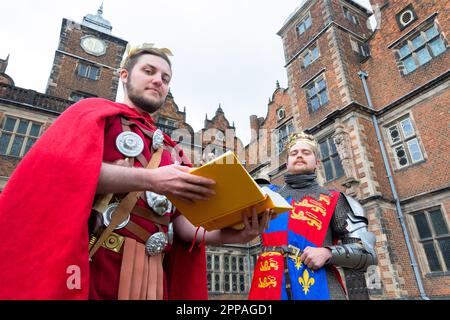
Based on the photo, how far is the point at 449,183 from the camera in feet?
32.8

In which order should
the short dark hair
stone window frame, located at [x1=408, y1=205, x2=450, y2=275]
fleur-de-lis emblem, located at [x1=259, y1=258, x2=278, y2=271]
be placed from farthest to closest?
stone window frame, located at [x1=408, y1=205, x2=450, y2=275]
fleur-de-lis emblem, located at [x1=259, y1=258, x2=278, y2=271]
the short dark hair

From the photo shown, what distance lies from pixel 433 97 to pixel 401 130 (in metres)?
1.63

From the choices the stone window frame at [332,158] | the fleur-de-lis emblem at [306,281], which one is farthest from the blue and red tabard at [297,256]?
the stone window frame at [332,158]

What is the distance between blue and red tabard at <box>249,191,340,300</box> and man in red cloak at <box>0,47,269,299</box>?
34.2 inches

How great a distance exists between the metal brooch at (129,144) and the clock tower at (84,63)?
54.0 ft

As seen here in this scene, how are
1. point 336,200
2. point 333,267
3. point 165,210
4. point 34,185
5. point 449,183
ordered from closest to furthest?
point 34,185 < point 165,210 < point 333,267 < point 336,200 < point 449,183

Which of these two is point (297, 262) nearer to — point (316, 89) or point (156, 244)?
point (156, 244)

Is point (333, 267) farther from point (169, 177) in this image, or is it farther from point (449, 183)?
point (449, 183)

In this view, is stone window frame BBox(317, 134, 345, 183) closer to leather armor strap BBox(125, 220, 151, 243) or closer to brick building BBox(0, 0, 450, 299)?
brick building BBox(0, 0, 450, 299)

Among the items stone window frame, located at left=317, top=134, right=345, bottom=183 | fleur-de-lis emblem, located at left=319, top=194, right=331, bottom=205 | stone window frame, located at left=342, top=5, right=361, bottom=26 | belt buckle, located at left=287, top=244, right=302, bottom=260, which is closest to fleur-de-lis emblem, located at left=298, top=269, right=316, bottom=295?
belt buckle, located at left=287, top=244, right=302, bottom=260


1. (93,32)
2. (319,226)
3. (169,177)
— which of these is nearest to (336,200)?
(319,226)

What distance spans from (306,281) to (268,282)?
314 millimetres

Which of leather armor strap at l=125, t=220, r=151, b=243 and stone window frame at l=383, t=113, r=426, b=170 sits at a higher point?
stone window frame at l=383, t=113, r=426, b=170

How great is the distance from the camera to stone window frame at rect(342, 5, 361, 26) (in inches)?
639
